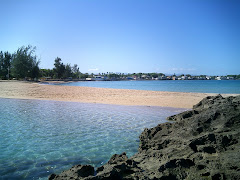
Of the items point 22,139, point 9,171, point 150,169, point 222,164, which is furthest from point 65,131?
point 222,164

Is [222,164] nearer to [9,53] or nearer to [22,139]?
[22,139]

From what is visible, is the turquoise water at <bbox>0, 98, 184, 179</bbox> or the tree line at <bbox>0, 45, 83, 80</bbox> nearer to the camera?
the turquoise water at <bbox>0, 98, 184, 179</bbox>

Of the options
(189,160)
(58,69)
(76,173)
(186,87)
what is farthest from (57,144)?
(58,69)

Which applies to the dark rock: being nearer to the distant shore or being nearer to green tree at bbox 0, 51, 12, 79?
the distant shore

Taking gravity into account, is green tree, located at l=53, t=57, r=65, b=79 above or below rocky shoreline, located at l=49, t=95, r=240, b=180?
above

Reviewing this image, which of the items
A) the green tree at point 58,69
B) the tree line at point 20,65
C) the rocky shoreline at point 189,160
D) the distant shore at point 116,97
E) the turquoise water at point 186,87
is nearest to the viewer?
the rocky shoreline at point 189,160

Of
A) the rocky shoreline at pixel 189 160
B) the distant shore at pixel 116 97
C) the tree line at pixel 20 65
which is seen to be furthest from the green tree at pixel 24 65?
the rocky shoreline at pixel 189 160

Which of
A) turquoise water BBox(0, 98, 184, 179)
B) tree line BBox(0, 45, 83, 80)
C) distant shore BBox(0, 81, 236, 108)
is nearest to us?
turquoise water BBox(0, 98, 184, 179)

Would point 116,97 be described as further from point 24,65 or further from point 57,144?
point 24,65

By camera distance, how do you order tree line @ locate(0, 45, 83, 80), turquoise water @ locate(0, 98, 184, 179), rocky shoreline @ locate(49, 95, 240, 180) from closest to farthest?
1. rocky shoreline @ locate(49, 95, 240, 180)
2. turquoise water @ locate(0, 98, 184, 179)
3. tree line @ locate(0, 45, 83, 80)

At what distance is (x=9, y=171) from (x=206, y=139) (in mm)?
4757

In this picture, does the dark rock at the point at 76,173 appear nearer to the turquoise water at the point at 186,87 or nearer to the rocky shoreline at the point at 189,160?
the rocky shoreline at the point at 189,160

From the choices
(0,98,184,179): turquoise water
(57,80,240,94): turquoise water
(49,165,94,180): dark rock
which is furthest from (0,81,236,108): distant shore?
(57,80,240,94): turquoise water

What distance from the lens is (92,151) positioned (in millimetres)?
5762
